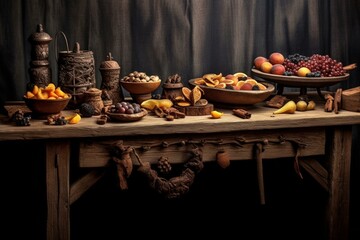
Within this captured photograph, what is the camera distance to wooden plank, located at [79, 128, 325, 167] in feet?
9.27

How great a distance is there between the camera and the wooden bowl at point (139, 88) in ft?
10.2

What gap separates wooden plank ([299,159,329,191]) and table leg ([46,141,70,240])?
125 centimetres

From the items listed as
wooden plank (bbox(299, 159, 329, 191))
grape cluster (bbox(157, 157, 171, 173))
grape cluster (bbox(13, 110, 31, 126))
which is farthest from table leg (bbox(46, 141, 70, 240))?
wooden plank (bbox(299, 159, 329, 191))

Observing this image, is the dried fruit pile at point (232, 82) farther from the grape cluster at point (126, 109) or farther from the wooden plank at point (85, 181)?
the wooden plank at point (85, 181)

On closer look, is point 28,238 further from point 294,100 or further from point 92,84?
point 294,100

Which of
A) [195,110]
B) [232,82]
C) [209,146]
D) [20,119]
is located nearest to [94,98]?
[20,119]

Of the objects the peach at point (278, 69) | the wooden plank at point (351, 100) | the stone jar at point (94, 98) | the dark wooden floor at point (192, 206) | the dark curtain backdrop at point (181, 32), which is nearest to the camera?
the stone jar at point (94, 98)

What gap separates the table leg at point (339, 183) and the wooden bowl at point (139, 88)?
3.33 feet

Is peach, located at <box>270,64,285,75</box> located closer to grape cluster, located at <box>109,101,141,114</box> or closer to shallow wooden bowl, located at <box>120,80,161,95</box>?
shallow wooden bowl, located at <box>120,80,161,95</box>

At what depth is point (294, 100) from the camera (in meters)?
3.29

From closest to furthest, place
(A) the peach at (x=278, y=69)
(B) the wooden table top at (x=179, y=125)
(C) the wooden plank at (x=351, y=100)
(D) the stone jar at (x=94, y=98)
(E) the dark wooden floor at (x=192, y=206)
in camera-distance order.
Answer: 1. (B) the wooden table top at (x=179, y=125)
2. (D) the stone jar at (x=94, y=98)
3. (C) the wooden plank at (x=351, y=100)
4. (A) the peach at (x=278, y=69)
5. (E) the dark wooden floor at (x=192, y=206)

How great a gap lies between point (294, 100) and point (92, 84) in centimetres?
113

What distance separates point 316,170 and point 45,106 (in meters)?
1.48

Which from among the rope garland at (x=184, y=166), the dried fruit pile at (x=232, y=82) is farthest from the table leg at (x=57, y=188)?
the dried fruit pile at (x=232, y=82)
